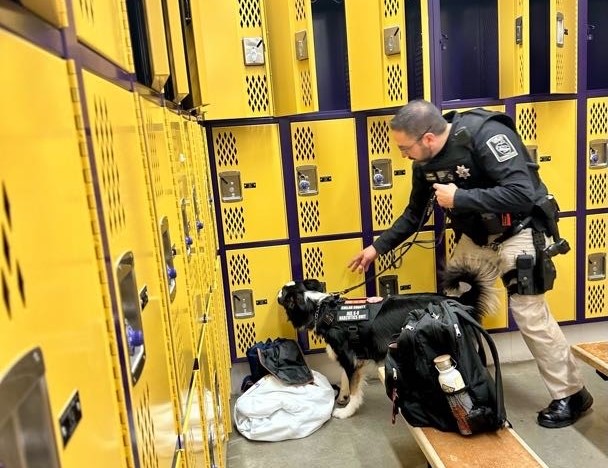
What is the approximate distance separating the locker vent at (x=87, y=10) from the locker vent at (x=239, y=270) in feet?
8.64

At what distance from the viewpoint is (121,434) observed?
0.79 metres

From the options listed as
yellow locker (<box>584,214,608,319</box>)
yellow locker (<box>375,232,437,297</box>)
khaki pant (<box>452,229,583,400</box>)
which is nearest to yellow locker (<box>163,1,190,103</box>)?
khaki pant (<box>452,229,583,400</box>)

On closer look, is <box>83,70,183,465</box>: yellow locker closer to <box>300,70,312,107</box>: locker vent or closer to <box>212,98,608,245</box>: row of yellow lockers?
<box>300,70,312,107</box>: locker vent

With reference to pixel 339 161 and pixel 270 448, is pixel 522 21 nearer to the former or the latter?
pixel 339 161

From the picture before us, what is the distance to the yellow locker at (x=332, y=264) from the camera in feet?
11.4

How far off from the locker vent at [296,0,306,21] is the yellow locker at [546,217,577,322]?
211 cm

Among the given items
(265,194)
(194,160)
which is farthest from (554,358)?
(194,160)

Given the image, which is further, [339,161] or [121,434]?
[339,161]

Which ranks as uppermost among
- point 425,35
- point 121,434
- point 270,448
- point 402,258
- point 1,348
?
point 425,35

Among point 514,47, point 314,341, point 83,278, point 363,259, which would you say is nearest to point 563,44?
point 514,47

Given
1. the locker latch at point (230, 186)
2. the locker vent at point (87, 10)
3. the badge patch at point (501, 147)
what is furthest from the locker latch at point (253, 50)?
the locker vent at point (87, 10)

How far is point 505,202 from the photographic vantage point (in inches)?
103

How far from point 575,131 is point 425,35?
3.94ft

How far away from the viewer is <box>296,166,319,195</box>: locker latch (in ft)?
11.1
